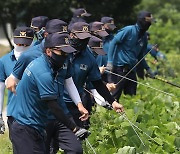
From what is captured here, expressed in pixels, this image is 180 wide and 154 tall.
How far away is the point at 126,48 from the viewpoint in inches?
447

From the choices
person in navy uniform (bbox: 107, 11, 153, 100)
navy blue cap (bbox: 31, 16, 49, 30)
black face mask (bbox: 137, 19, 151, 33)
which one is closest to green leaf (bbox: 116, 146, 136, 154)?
navy blue cap (bbox: 31, 16, 49, 30)

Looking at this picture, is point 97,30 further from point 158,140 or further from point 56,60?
point 56,60

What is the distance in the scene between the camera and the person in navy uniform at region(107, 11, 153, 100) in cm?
1116

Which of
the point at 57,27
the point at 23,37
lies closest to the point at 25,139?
the point at 57,27

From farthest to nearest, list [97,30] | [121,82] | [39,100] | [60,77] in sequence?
[121,82], [97,30], [60,77], [39,100]

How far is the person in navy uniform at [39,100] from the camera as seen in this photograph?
18.9 feet

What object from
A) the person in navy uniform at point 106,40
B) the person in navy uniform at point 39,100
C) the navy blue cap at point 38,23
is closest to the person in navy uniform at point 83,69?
the navy blue cap at point 38,23

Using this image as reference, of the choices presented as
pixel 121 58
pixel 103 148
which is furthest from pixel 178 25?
pixel 103 148

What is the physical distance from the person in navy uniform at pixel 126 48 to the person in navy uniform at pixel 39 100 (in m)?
5.05

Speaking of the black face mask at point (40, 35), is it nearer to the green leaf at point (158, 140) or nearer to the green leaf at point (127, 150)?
the green leaf at point (127, 150)

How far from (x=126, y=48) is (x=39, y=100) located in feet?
18.4

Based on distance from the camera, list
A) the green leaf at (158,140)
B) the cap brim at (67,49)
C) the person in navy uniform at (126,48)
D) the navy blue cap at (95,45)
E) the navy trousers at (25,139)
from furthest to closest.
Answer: the person in navy uniform at (126,48)
the navy blue cap at (95,45)
the green leaf at (158,140)
the navy trousers at (25,139)
the cap brim at (67,49)

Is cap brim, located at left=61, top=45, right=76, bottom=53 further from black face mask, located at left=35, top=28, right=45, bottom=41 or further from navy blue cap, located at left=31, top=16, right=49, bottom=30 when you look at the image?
navy blue cap, located at left=31, top=16, right=49, bottom=30

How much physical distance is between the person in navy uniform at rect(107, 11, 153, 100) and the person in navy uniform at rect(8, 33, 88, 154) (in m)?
5.05
